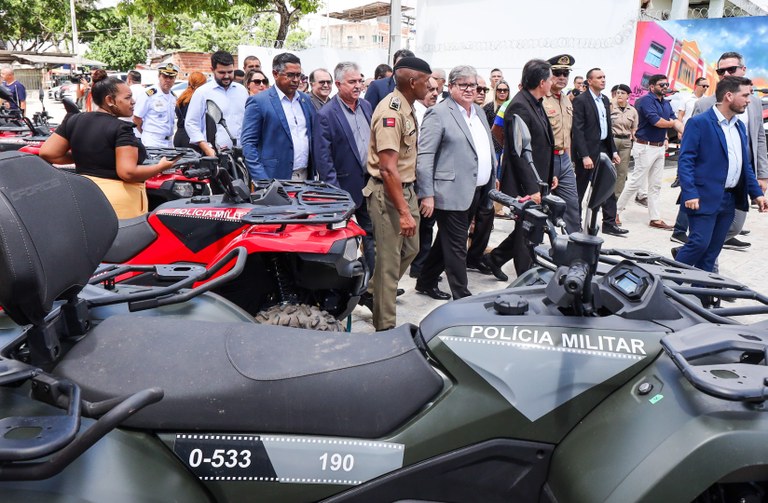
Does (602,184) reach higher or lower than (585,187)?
higher

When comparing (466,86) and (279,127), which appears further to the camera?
(279,127)

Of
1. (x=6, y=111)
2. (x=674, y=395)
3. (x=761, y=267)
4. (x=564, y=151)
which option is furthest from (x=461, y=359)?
(x=6, y=111)

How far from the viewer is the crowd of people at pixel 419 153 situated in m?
4.31

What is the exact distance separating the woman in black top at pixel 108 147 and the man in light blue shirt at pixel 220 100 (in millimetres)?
2076

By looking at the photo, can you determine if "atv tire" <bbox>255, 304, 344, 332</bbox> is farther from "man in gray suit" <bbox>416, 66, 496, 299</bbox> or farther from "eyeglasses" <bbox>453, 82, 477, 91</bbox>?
"eyeglasses" <bbox>453, 82, 477, 91</bbox>

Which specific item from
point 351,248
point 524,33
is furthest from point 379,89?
point 524,33

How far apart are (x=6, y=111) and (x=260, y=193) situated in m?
8.26

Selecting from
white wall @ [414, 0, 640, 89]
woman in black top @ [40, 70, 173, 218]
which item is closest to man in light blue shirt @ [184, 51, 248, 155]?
woman in black top @ [40, 70, 173, 218]

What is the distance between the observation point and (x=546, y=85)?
5.59 meters

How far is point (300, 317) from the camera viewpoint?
339cm

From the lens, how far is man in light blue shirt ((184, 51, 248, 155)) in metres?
6.46

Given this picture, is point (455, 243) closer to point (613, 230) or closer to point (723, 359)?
point (723, 359)

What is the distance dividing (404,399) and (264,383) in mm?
356

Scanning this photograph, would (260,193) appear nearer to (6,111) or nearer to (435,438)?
(435,438)
